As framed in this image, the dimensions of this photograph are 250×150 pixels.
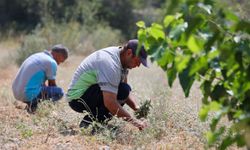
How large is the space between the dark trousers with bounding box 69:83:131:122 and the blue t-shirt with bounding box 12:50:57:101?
193 cm

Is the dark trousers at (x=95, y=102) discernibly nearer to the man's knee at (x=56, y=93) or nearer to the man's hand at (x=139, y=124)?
the man's hand at (x=139, y=124)

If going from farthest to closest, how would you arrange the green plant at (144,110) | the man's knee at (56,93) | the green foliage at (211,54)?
the man's knee at (56,93), the green plant at (144,110), the green foliage at (211,54)

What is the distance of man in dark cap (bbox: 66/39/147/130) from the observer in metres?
5.63

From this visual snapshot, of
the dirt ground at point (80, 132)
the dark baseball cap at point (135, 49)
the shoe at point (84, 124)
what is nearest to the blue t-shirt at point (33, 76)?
the dirt ground at point (80, 132)

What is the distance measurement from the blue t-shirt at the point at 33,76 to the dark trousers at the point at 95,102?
1929 mm

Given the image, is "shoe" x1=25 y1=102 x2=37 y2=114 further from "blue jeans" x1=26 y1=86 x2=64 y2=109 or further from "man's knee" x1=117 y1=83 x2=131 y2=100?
"man's knee" x1=117 y1=83 x2=131 y2=100

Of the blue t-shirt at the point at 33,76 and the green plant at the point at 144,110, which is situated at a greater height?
the green plant at the point at 144,110

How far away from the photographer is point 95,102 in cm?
600

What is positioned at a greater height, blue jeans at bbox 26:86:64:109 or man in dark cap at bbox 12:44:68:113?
man in dark cap at bbox 12:44:68:113

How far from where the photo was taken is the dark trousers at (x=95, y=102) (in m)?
5.96

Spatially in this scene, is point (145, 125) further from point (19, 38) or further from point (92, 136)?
point (19, 38)

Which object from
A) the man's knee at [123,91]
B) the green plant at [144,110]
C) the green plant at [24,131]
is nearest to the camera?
the green plant at [24,131]

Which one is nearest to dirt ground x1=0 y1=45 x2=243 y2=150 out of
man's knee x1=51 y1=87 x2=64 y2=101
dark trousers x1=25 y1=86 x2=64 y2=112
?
dark trousers x1=25 y1=86 x2=64 y2=112

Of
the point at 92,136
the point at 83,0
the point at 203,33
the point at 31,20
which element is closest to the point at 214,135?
the point at 203,33
